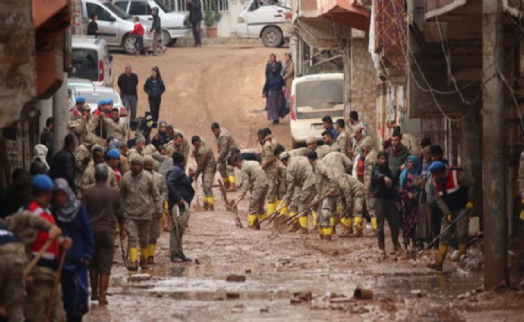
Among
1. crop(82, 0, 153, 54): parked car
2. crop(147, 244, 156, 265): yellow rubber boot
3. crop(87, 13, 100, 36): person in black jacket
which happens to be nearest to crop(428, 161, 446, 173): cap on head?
crop(147, 244, 156, 265): yellow rubber boot

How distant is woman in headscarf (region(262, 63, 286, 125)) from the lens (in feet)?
147

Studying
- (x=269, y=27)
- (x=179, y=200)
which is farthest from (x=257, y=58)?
(x=179, y=200)

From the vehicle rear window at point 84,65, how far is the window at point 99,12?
397 inches

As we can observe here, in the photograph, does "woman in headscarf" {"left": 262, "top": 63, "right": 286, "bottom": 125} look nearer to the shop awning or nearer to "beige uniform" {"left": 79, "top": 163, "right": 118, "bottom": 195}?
the shop awning

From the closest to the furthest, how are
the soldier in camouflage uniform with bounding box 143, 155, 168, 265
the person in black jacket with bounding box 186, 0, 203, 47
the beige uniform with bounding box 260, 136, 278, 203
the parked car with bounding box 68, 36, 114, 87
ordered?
the soldier in camouflage uniform with bounding box 143, 155, 168, 265 < the beige uniform with bounding box 260, 136, 278, 203 < the parked car with bounding box 68, 36, 114, 87 < the person in black jacket with bounding box 186, 0, 203, 47

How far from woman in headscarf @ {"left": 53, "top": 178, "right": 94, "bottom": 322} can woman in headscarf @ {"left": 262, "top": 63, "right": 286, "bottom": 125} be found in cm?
2998

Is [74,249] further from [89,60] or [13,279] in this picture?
[89,60]

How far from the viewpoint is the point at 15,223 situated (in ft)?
45.1

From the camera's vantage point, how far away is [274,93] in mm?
45188

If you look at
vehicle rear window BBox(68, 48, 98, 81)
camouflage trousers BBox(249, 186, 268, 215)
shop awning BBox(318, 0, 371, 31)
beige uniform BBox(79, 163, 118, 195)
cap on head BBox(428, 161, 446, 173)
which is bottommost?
camouflage trousers BBox(249, 186, 268, 215)

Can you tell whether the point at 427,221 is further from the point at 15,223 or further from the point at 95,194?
the point at 15,223

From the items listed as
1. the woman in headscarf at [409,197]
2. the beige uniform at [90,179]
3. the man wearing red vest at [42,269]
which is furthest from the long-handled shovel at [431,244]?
the man wearing red vest at [42,269]

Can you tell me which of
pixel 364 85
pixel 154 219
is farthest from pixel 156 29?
pixel 154 219

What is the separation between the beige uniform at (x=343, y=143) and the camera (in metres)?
30.0
